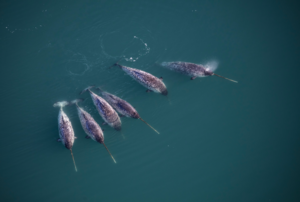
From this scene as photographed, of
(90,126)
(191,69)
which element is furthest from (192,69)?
(90,126)

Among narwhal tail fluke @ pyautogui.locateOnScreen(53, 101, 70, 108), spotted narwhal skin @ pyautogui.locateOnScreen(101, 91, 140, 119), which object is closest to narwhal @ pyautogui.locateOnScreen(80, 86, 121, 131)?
spotted narwhal skin @ pyautogui.locateOnScreen(101, 91, 140, 119)

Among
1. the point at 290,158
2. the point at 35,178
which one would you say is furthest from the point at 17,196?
the point at 290,158

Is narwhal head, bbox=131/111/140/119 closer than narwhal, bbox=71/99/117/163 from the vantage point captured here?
No

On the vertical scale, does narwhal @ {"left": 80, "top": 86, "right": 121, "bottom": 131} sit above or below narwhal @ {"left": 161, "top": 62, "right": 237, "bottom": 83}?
below

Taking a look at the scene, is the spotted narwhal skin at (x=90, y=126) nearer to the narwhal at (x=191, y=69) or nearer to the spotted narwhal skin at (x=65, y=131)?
the spotted narwhal skin at (x=65, y=131)

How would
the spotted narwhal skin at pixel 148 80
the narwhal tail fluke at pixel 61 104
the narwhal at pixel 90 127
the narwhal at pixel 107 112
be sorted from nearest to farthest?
the narwhal at pixel 90 127
the narwhal at pixel 107 112
the spotted narwhal skin at pixel 148 80
the narwhal tail fluke at pixel 61 104

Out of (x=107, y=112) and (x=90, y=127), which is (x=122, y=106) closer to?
(x=107, y=112)

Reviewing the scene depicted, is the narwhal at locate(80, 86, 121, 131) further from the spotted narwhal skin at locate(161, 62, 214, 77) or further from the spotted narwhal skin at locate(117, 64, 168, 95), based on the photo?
the spotted narwhal skin at locate(161, 62, 214, 77)

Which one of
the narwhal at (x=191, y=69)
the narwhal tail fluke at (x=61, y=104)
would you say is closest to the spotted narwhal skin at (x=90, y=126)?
the narwhal tail fluke at (x=61, y=104)
